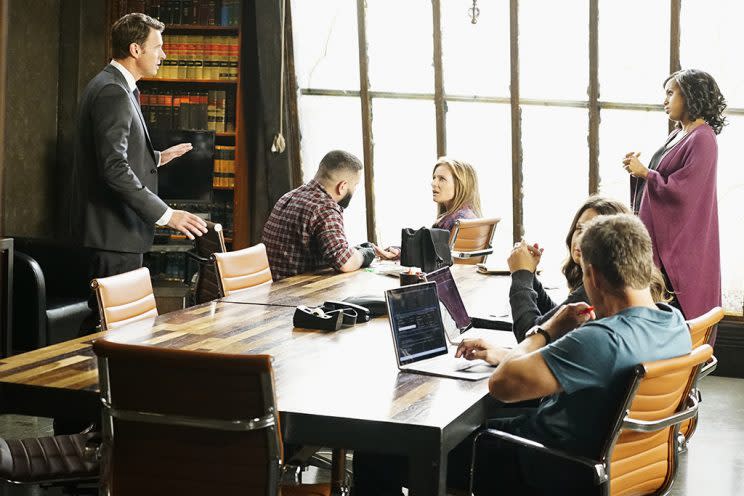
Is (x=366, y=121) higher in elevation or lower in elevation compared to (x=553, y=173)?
higher

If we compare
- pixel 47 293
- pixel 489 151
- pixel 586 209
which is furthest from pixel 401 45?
pixel 586 209

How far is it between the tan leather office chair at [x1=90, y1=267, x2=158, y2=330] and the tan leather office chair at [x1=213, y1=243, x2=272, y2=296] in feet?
1.79

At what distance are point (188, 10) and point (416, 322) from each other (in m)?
5.02

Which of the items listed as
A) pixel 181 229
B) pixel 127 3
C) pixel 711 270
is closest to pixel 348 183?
pixel 181 229

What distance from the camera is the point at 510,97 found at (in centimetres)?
665

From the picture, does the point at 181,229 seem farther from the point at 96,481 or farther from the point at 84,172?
the point at 96,481

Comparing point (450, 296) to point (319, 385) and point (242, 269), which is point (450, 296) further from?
point (242, 269)

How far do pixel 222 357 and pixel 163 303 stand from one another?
5187mm

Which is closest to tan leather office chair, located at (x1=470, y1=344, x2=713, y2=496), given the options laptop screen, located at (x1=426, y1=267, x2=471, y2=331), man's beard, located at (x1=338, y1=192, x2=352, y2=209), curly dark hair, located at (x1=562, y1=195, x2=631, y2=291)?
laptop screen, located at (x1=426, y1=267, x2=471, y2=331)

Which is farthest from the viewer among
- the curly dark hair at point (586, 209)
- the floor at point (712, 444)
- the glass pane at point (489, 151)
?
the glass pane at point (489, 151)

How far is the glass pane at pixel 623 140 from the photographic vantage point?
20.7 ft

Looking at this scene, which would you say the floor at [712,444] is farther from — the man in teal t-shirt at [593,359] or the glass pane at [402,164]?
the glass pane at [402,164]

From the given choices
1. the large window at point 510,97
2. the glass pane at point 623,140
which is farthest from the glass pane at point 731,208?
the glass pane at point 623,140

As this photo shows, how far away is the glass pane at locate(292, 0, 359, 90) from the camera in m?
7.04
